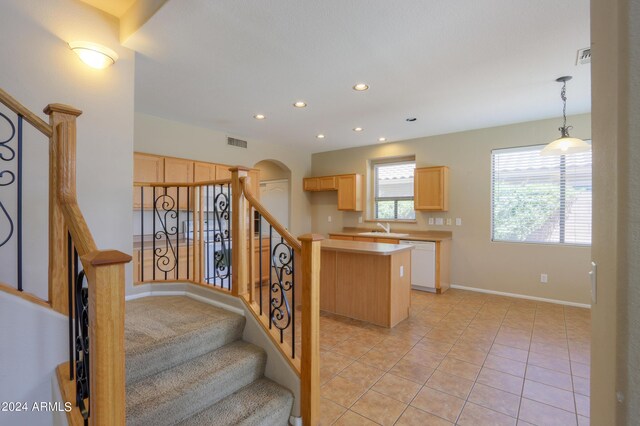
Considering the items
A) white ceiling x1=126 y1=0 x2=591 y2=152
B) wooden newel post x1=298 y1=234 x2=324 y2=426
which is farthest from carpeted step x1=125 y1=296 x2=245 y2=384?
white ceiling x1=126 y1=0 x2=591 y2=152

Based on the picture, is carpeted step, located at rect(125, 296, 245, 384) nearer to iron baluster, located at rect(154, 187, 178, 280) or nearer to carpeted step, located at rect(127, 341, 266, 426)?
carpeted step, located at rect(127, 341, 266, 426)

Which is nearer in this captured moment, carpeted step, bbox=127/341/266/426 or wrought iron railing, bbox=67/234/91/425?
wrought iron railing, bbox=67/234/91/425

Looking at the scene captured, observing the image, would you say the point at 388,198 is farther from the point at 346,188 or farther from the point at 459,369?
the point at 459,369

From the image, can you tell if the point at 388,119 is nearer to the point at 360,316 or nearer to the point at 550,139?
the point at 550,139

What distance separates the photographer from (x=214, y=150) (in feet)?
17.0

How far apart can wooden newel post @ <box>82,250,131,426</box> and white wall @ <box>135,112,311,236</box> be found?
377 cm

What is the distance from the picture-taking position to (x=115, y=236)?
8.22 ft

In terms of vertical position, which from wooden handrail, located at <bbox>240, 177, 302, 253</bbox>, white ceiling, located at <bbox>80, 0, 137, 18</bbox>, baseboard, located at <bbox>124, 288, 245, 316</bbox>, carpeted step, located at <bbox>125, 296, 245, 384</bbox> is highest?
white ceiling, located at <bbox>80, 0, 137, 18</bbox>

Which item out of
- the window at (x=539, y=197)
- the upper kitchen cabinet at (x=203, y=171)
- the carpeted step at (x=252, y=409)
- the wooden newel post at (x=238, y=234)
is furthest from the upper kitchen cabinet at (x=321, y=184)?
the carpeted step at (x=252, y=409)

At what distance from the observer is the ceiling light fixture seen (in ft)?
7.18

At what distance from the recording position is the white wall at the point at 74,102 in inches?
79.6

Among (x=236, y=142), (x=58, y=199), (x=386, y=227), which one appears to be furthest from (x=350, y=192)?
(x=58, y=199)

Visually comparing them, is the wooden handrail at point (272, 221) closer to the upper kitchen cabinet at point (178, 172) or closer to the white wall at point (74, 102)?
the white wall at point (74, 102)

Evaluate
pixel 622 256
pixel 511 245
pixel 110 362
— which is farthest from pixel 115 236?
pixel 511 245
